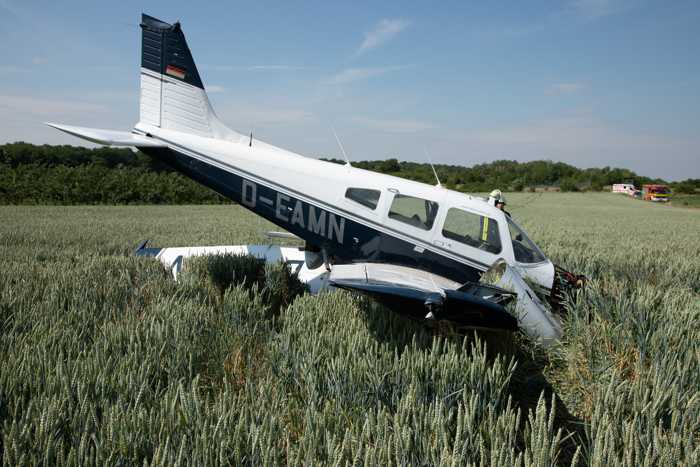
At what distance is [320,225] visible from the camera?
6.28 m

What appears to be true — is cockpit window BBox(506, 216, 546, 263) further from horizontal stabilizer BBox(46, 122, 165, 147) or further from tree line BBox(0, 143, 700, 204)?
tree line BBox(0, 143, 700, 204)

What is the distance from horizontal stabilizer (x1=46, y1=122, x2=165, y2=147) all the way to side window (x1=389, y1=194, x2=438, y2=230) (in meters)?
4.02

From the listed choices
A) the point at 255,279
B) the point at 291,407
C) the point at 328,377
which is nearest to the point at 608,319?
the point at 328,377

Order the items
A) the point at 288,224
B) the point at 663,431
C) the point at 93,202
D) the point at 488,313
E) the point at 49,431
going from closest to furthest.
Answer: the point at 49,431, the point at 663,431, the point at 488,313, the point at 288,224, the point at 93,202

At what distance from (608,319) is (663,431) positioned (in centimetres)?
148

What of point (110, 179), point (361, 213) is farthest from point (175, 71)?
point (110, 179)

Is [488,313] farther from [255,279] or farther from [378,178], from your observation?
[255,279]

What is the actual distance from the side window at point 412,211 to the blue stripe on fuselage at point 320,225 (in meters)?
0.31

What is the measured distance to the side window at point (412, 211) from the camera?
586 cm

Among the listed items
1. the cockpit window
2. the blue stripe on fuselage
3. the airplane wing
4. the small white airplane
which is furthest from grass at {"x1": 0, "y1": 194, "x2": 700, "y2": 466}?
the blue stripe on fuselage

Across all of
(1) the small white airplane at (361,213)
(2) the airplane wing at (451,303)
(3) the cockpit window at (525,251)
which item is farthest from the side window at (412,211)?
(2) the airplane wing at (451,303)

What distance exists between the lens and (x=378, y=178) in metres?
6.12

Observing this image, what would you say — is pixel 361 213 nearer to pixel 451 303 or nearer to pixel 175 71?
pixel 451 303

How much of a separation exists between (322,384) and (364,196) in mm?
3640
